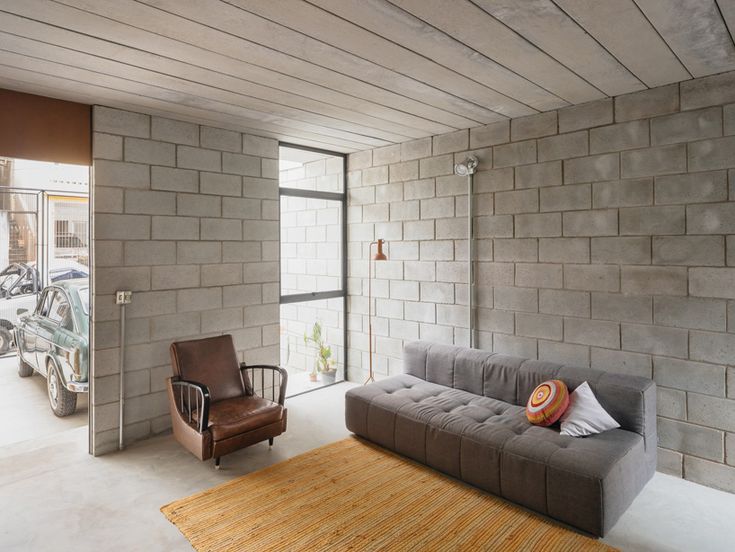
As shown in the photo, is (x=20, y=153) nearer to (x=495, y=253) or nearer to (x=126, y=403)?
(x=126, y=403)

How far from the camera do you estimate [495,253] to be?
4.05 m

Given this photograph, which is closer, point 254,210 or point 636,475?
point 636,475

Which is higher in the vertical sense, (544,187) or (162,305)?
(544,187)

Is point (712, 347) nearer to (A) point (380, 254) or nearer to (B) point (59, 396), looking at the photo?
(A) point (380, 254)

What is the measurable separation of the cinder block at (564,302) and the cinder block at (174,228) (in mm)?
3096

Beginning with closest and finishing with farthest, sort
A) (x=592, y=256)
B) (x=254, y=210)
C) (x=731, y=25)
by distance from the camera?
(x=731, y=25)
(x=592, y=256)
(x=254, y=210)

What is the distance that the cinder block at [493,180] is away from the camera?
393 cm

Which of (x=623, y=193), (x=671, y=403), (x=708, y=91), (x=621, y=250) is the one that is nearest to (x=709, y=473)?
(x=671, y=403)

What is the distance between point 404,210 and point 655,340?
101 inches

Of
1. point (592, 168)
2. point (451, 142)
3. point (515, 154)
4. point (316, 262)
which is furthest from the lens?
point (316, 262)

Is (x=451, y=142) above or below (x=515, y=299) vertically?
above

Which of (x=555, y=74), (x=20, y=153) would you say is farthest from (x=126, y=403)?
(x=555, y=74)

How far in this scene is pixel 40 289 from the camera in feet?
16.6

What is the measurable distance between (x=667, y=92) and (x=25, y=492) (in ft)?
16.7
